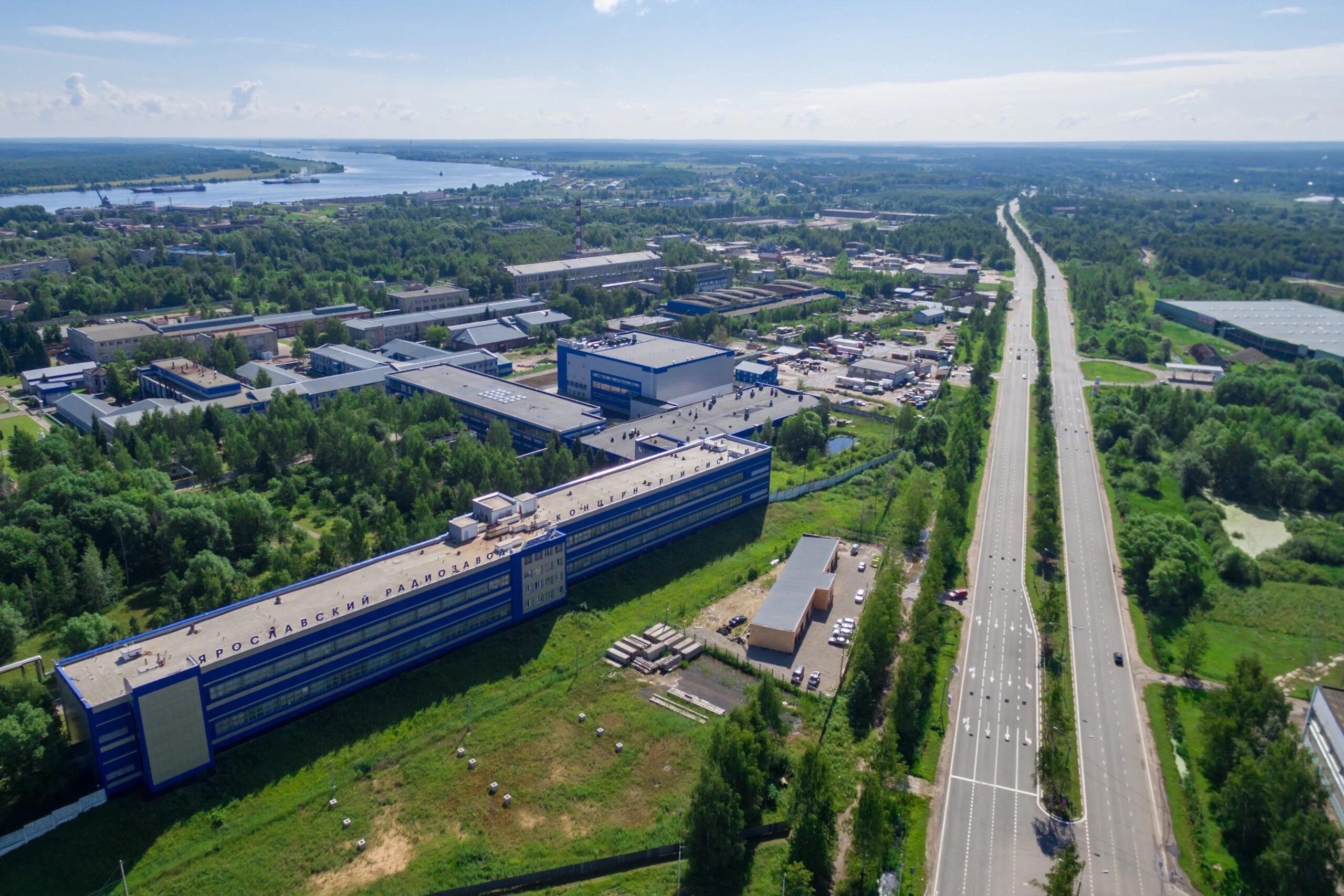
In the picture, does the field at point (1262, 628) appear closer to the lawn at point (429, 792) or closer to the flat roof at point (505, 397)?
the lawn at point (429, 792)

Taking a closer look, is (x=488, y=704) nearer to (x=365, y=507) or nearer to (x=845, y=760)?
(x=845, y=760)

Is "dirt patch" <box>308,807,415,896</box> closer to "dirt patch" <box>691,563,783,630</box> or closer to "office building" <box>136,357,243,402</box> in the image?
"dirt patch" <box>691,563,783,630</box>

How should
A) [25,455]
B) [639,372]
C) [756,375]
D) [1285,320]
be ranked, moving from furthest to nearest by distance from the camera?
[1285,320] → [756,375] → [639,372] → [25,455]

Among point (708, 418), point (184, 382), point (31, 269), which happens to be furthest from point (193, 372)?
point (31, 269)

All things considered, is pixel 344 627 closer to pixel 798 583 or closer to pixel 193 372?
pixel 798 583

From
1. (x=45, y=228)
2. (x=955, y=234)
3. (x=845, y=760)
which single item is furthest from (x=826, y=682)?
(x=45, y=228)

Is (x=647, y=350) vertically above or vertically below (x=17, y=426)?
above

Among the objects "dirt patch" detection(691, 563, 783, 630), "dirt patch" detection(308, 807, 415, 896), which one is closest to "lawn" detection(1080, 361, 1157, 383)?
"dirt patch" detection(691, 563, 783, 630)

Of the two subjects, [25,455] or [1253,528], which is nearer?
[25,455]
